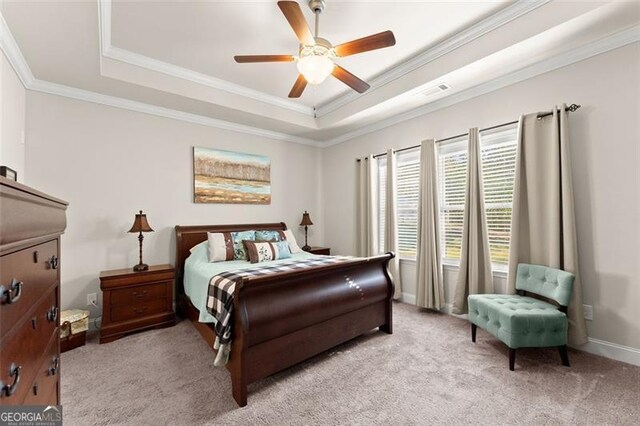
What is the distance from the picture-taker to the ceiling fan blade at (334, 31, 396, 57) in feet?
A: 6.37

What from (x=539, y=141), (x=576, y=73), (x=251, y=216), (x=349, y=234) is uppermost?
(x=576, y=73)

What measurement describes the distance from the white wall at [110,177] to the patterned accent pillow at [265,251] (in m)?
0.94

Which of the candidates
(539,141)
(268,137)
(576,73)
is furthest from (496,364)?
(268,137)

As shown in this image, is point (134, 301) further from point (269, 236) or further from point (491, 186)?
point (491, 186)

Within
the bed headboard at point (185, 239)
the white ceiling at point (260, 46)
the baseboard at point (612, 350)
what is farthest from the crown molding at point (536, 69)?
the bed headboard at point (185, 239)

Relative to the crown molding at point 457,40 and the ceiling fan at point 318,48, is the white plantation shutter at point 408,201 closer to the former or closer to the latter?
the crown molding at point 457,40

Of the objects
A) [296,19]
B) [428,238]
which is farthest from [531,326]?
[296,19]

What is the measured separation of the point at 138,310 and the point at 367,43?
337cm

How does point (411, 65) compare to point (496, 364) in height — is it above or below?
above

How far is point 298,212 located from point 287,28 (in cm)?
296

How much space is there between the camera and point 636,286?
2.27 m

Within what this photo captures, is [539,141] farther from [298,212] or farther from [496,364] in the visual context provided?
[298,212]

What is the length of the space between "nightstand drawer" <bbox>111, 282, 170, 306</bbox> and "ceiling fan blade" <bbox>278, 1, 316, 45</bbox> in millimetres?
2890

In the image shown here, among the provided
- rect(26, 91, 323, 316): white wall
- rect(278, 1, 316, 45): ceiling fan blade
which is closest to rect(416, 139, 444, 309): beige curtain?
rect(278, 1, 316, 45): ceiling fan blade
